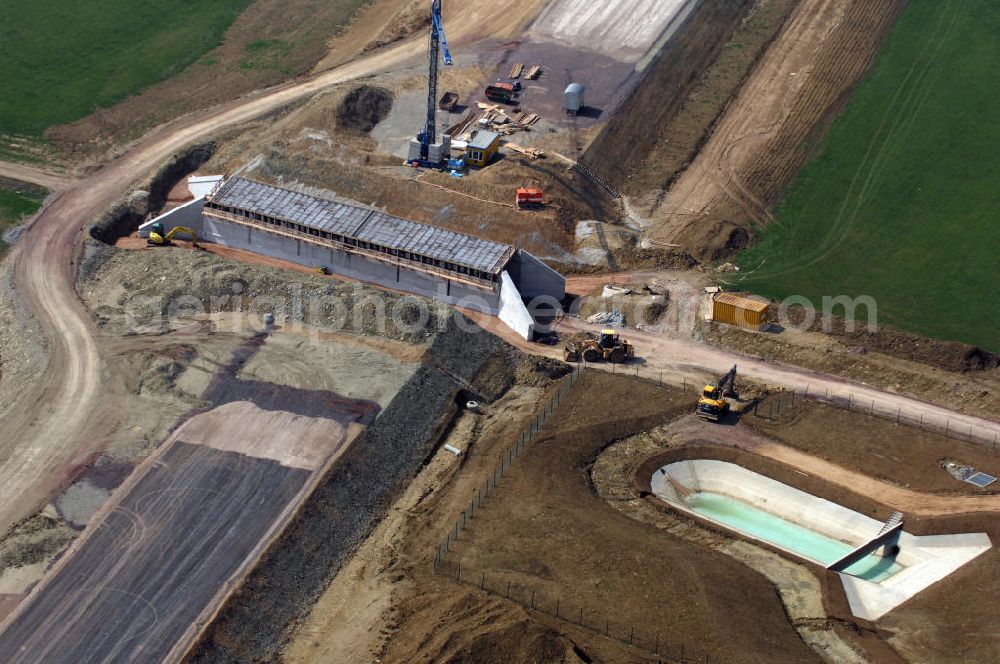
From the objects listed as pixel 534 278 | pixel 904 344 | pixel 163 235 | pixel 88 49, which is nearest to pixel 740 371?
pixel 904 344

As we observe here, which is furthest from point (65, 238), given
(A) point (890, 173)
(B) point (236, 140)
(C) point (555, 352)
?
(A) point (890, 173)

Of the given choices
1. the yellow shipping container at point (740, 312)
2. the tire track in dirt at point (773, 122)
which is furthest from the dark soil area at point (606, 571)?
the tire track in dirt at point (773, 122)

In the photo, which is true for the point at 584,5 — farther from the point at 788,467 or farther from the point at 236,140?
the point at 788,467

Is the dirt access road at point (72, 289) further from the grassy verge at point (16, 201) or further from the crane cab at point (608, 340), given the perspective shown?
the crane cab at point (608, 340)

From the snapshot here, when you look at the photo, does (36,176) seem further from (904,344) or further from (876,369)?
(904,344)

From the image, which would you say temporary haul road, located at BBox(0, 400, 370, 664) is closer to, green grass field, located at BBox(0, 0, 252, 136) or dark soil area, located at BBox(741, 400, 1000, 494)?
dark soil area, located at BBox(741, 400, 1000, 494)

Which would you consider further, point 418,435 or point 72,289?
point 72,289
